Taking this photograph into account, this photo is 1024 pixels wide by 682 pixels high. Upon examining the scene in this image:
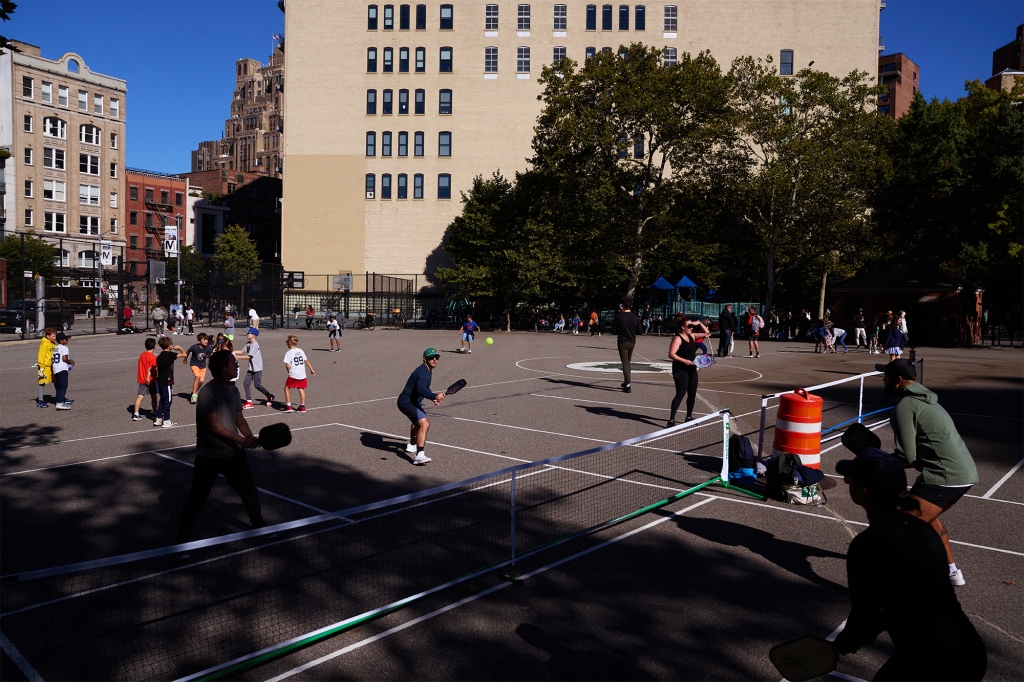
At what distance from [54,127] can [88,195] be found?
7.55 m

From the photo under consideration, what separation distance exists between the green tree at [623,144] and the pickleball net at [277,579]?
37868 mm

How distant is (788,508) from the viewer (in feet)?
29.6

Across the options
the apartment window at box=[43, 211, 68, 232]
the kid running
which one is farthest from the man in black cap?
the apartment window at box=[43, 211, 68, 232]

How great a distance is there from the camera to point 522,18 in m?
63.7

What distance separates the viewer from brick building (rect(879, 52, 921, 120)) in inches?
4380

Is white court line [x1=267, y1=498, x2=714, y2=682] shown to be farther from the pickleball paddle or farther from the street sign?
the street sign

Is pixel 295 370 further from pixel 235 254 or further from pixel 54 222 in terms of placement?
pixel 235 254

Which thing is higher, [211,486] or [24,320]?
[24,320]

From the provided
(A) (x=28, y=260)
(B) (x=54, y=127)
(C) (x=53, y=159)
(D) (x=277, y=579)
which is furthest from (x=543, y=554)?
(B) (x=54, y=127)

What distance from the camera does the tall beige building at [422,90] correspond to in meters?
62.9

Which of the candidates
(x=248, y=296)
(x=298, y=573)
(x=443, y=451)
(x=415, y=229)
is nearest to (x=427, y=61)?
(x=415, y=229)

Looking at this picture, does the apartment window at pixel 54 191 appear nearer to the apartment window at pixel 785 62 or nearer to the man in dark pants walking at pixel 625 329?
the apartment window at pixel 785 62

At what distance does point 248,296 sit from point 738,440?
56.3 m

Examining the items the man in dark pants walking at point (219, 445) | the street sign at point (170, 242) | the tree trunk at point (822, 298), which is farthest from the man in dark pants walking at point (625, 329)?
the street sign at point (170, 242)
